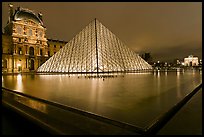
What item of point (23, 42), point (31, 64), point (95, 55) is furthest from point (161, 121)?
point (31, 64)

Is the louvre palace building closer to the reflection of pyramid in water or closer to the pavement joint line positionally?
the reflection of pyramid in water

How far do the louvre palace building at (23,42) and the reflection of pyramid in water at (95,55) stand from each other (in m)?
17.2

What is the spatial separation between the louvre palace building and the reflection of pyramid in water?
1720 centimetres

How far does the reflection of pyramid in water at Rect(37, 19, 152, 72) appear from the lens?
62.8 ft

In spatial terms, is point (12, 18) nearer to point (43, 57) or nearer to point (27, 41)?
point (27, 41)

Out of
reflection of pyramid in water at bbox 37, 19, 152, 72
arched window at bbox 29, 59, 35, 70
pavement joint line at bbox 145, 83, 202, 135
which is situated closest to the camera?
pavement joint line at bbox 145, 83, 202, 135

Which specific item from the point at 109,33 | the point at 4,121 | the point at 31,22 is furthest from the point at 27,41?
the point at 4,121

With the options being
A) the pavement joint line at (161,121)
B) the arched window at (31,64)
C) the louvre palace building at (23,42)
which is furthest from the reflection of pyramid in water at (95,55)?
the arched window at (31,64)

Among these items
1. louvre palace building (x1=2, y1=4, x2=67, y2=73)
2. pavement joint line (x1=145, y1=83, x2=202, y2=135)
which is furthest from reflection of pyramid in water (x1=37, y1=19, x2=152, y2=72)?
louvre palace building (x1=2, y1=4, x2=67, y2=73)

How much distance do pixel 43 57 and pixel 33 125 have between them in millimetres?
43130

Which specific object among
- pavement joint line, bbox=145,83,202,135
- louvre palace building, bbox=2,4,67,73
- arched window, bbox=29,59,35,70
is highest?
louvre palace building, bbox=2,4,67,73

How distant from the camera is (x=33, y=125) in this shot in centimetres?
244

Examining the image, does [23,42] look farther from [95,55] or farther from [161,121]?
[161,121]

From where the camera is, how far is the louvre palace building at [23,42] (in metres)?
37.1
